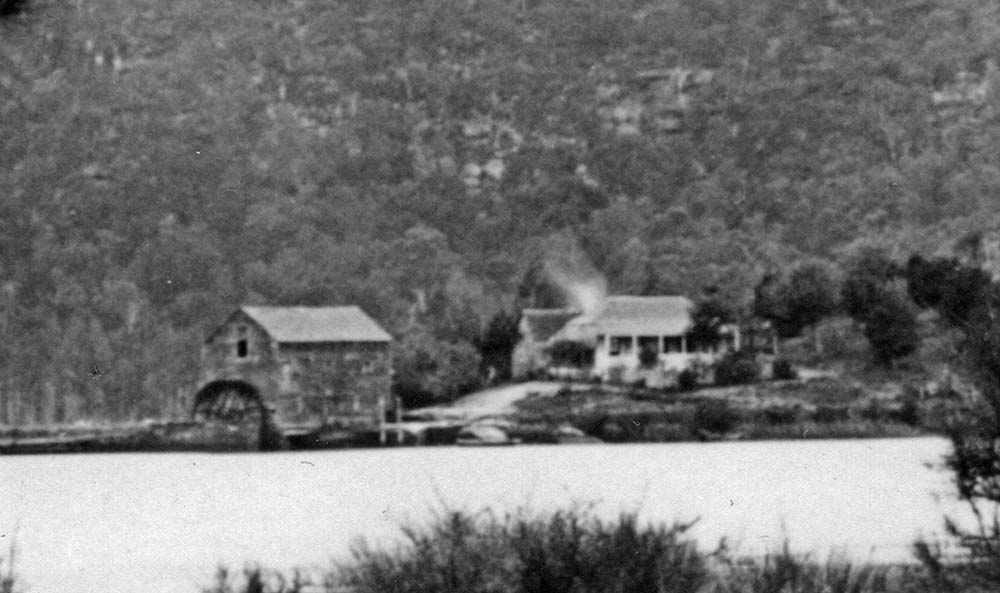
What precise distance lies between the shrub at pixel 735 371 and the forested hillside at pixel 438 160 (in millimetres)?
12743

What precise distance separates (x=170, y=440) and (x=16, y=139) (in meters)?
56.0

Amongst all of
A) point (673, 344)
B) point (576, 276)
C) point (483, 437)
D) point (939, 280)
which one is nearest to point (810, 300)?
point (673, 344)

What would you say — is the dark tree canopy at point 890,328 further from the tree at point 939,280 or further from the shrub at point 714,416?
the shrub at point 714,416

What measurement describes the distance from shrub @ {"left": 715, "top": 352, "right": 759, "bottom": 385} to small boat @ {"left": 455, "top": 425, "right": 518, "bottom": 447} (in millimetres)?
8729

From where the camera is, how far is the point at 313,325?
255 ft

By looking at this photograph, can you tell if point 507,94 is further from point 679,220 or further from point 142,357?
point 142,357

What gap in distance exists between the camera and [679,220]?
4631 inches

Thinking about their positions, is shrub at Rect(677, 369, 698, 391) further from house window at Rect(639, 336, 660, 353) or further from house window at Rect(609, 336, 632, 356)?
house window at Rect(609, 336, 632, 356)

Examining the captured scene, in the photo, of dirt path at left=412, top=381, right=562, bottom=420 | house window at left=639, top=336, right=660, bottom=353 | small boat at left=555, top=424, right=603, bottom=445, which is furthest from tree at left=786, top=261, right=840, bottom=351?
small boat at left=555, top=424, right=603, bottom=445

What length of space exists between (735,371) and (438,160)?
6301cm

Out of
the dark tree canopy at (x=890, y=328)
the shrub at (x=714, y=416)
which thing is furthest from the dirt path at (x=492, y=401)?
the dark tree canopy at (x=890, y=328)

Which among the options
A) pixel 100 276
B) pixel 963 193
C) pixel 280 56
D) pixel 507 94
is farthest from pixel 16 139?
pixel 963 193

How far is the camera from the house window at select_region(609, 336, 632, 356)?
82.8 meters

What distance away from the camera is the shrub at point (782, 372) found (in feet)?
249
